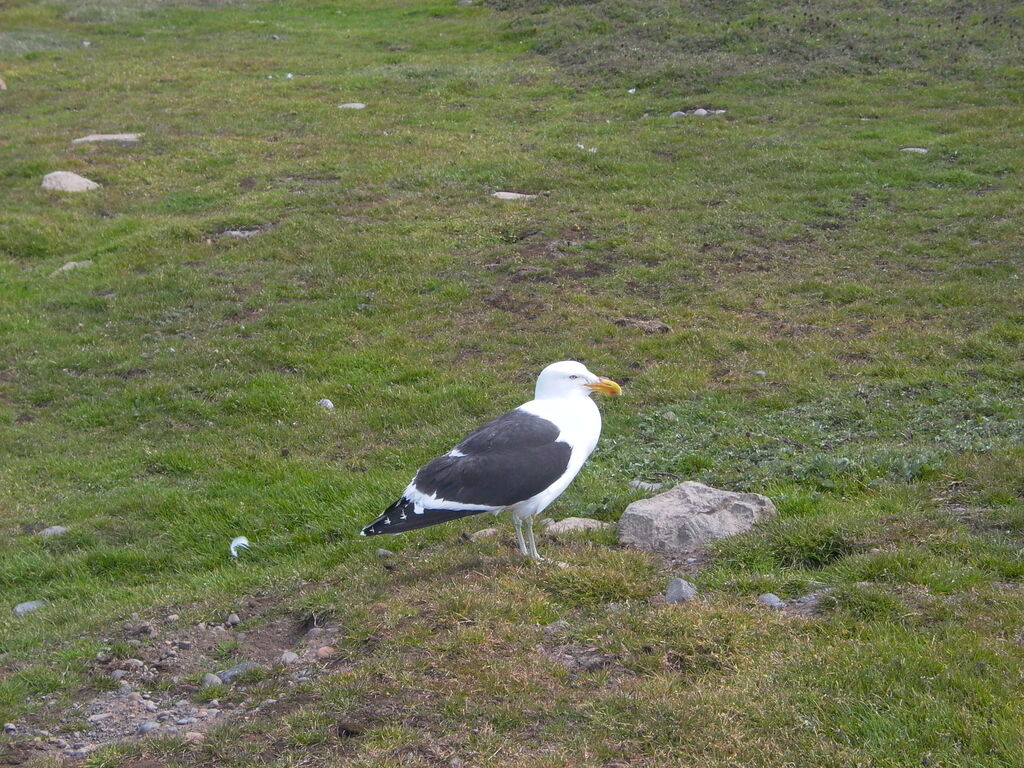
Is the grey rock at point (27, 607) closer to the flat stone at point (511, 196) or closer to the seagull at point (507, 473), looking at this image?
the seagull at point (507, 473)

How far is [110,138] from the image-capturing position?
22.0 m

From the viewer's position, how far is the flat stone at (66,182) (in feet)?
63.3

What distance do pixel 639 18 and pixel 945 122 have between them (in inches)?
414

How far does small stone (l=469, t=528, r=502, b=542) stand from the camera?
27.7 feet

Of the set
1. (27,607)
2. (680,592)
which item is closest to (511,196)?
(27,607)

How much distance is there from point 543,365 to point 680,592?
221 inches

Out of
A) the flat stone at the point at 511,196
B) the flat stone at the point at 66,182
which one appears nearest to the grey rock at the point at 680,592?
the flat stone at the point at 511,196

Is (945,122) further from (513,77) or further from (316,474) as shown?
(316,474)

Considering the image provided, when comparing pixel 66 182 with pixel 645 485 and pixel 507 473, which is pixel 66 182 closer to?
pixel 645 485

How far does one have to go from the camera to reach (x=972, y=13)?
2647 centimetres

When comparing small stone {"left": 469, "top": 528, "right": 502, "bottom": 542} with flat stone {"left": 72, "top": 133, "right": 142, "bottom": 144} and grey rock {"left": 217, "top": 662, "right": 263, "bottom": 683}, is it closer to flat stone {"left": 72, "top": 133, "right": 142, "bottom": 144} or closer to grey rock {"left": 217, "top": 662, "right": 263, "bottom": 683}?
grey rock {"left": 217, "top": 662, "right": 263, "bottom": 683}

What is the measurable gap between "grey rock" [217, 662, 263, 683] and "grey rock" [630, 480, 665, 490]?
3508 millimetres

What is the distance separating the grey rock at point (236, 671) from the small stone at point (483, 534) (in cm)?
212

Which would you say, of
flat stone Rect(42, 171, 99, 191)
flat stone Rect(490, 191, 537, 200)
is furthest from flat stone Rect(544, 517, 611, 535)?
flat stone Rect(42, 171, 99, 191)
